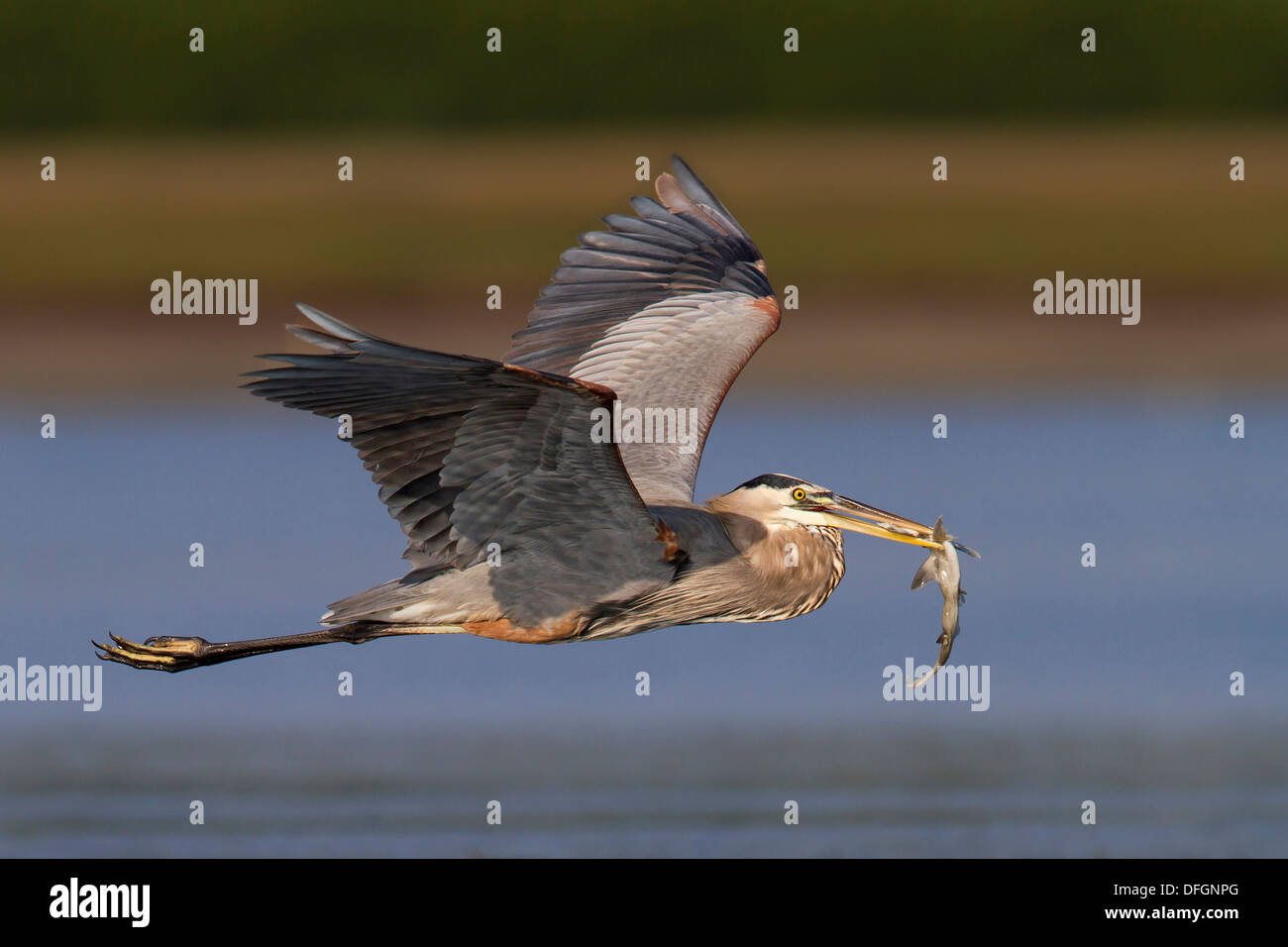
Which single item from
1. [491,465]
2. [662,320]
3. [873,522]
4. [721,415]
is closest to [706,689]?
[662,320]

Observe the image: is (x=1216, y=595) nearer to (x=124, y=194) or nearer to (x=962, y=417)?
(x=962, y=417)

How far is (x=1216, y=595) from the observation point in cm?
1382

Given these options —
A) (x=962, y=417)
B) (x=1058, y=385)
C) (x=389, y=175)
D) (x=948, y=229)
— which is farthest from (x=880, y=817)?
(x=389, y=175)

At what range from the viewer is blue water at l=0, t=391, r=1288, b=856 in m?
10.5

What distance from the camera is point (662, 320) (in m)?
10.2

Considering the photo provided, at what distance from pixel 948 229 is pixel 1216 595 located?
9.30 meters

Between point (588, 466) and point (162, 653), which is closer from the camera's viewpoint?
point (588, 466)

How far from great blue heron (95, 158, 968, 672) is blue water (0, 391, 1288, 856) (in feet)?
5.29

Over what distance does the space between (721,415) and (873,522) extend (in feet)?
32.1

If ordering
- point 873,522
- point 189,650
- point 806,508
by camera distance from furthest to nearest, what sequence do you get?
point 189,650
point 806,508
point 873,522

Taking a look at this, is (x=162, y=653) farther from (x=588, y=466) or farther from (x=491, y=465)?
(x=588, y=466)

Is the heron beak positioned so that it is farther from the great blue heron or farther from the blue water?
the blue water

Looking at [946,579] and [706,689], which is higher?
[946,579]

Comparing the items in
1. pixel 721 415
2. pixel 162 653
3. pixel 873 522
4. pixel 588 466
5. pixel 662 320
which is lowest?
pixel 162 653
